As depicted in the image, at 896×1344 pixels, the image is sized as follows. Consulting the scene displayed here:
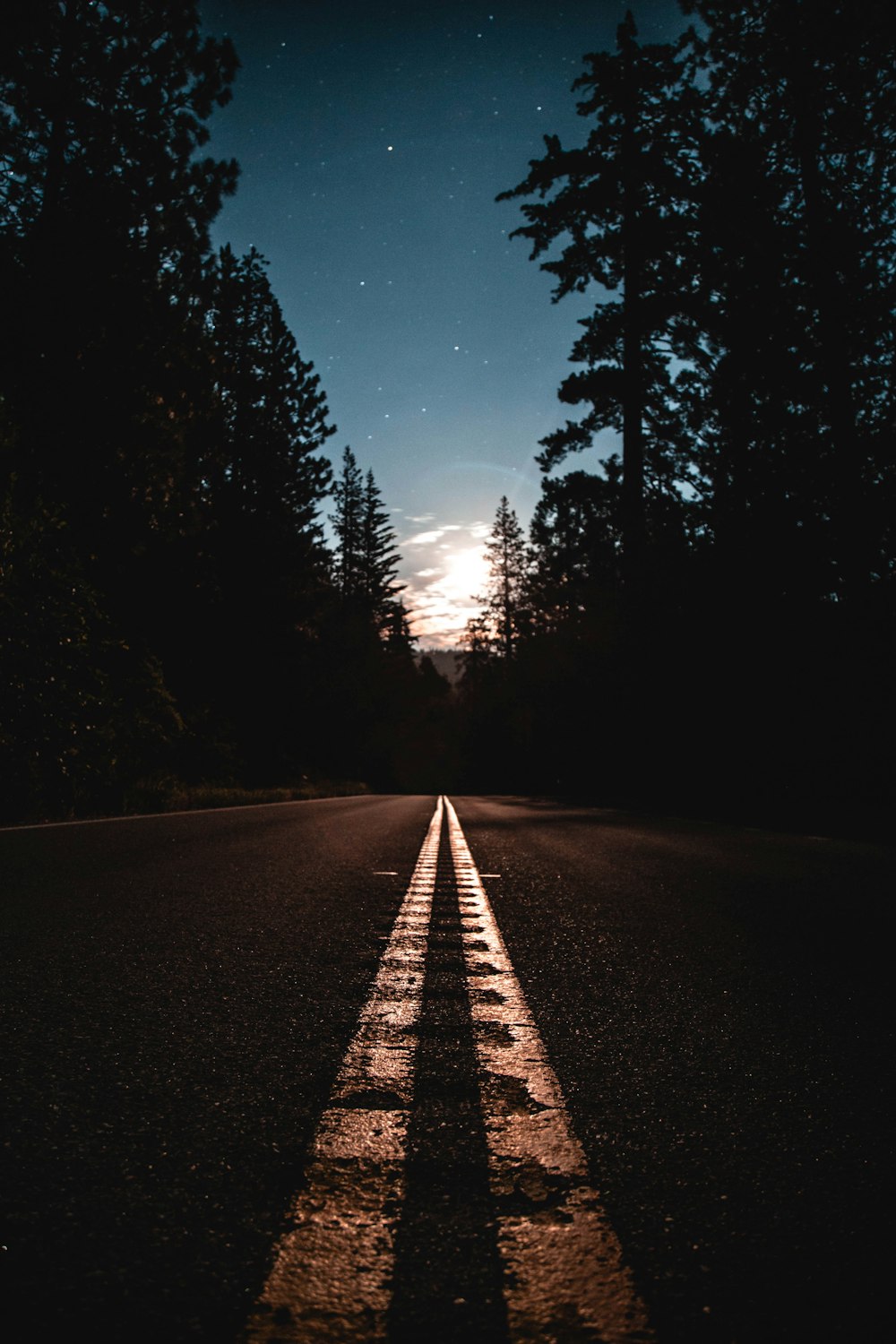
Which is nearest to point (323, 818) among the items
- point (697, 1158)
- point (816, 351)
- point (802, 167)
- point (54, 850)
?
point (54, 850)

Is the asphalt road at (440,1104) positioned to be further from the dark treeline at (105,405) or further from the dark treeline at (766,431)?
the dark treeline at (766,431)

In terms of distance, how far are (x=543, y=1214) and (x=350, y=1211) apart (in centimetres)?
26

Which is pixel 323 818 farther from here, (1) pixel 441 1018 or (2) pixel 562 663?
(2) pixel 562 663

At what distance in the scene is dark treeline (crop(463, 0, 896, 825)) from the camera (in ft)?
41.5

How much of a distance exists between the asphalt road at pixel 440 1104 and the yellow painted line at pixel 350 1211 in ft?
0.09

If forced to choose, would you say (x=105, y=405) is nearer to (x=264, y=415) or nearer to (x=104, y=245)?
(x=104, y=245)

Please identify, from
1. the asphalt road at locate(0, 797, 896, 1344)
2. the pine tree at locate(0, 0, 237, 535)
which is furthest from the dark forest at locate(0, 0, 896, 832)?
the asphalt road at locate(0, 797, 896, 1344)

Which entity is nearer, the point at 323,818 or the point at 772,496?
the point at 323,818

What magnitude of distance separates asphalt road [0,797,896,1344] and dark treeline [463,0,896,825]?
1001cm

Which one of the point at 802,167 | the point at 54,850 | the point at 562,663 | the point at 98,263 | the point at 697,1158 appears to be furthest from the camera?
the point at 562,663

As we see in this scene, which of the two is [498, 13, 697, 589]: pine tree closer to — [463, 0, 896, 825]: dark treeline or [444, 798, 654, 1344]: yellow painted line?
[463, 0, 896, 825]: dark treeline

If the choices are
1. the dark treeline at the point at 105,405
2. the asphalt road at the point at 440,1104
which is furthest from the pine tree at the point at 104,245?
the asphalt road at the point at 440,1104

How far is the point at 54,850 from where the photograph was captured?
214 inches

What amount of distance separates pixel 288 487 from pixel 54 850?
84.5ft
